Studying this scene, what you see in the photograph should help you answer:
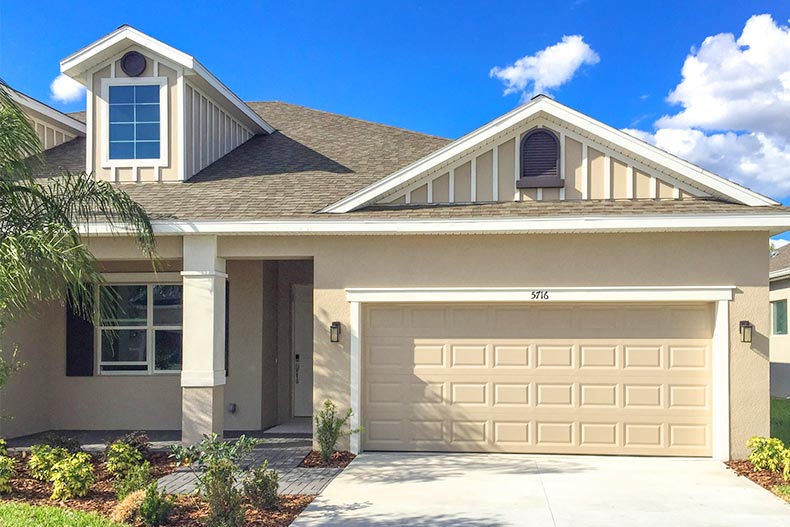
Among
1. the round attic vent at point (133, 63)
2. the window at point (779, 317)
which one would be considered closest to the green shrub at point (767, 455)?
the round attic vent at point (133, 63)

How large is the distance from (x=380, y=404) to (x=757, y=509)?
5.05 m

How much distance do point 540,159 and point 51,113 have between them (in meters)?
9.90

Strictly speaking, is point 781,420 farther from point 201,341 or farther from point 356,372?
point 201,341

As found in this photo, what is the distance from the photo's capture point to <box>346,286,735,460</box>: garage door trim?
10070 mm

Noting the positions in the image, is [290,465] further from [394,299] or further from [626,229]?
[626,229]

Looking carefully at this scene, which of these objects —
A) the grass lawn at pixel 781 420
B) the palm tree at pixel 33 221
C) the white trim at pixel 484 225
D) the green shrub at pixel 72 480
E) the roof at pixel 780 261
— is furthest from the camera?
the roof at pixel 780 261

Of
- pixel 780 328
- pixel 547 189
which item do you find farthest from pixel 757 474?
pixel 780 328

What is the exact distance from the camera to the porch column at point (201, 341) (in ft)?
34.9

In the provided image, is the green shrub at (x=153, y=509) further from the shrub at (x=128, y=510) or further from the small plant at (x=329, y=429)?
the small plant at (x=329, y=429)

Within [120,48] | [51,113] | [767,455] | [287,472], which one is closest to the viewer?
[767,455]

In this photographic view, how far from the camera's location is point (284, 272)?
1372cm

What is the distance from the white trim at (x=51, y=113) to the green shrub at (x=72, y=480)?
7.69m

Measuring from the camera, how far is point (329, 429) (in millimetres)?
10117

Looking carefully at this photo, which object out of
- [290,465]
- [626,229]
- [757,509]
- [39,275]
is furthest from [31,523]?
[626,229]
